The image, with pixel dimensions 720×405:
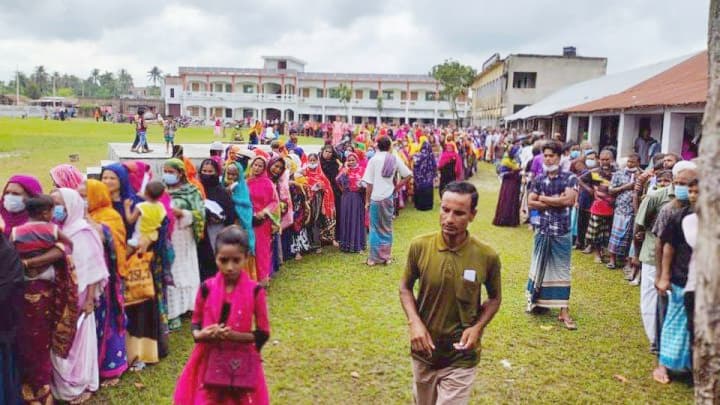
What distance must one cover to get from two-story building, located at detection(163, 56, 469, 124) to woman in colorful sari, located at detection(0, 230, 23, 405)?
53.8 m

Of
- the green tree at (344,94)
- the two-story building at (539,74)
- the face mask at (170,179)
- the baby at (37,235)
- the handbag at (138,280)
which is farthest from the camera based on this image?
the green tree at (344,94)

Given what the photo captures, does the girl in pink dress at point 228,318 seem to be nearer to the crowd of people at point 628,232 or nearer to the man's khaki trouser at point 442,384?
the man's khaki trouser at point 442,384

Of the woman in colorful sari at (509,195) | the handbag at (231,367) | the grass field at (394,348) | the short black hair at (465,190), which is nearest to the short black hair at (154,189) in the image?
the grass field at (394,348)

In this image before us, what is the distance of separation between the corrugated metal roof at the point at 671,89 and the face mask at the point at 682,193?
20.3 feet

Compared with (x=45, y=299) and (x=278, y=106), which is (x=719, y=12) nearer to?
(x=45, y=299)

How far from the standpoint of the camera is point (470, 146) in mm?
18875

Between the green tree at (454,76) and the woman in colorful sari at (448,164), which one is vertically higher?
the green tree at (454,76)

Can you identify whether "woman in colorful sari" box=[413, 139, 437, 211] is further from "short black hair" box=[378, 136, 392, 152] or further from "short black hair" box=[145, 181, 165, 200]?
"short black hair" box=[145, 181, 165, 200]

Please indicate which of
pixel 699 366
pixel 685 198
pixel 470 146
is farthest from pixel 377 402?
pixel 470 146

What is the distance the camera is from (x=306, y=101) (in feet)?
193

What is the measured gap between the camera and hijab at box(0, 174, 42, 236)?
3.46 meters

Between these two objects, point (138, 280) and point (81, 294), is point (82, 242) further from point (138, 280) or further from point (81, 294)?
point (138, 280)

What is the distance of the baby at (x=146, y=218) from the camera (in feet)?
13.8

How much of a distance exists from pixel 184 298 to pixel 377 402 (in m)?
2.14
